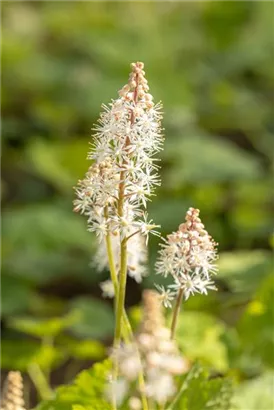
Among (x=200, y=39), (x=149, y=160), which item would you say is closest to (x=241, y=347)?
(x=149, y=160)

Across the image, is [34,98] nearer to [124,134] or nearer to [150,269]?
[150,269]

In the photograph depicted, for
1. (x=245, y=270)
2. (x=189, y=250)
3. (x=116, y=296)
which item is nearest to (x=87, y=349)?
(x=245, y=270)

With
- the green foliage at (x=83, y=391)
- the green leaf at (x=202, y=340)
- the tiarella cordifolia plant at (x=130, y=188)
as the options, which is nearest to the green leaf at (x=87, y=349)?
the green leaf at (x=202, y=340)

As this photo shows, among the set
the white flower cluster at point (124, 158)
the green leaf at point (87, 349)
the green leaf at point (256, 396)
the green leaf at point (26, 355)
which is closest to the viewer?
the white flower cluster at point (124, 158)

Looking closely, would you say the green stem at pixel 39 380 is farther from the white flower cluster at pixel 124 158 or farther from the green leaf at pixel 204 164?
the green leaf at pixel 204 164

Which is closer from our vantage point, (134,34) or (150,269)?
(150,269)

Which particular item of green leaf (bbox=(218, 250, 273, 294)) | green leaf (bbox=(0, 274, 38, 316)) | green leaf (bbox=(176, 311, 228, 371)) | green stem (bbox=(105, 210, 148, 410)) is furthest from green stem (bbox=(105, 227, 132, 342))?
green leaf (bbox=(0, 274, 38, 316))

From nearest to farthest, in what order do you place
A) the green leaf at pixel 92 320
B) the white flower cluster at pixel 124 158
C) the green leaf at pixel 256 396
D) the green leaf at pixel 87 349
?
the white flower cluster at pixel 124 158 < the green leaf at pixel 256 396 < the green leaf at pixel 87 349 < the green leaf at pixel 92 320
